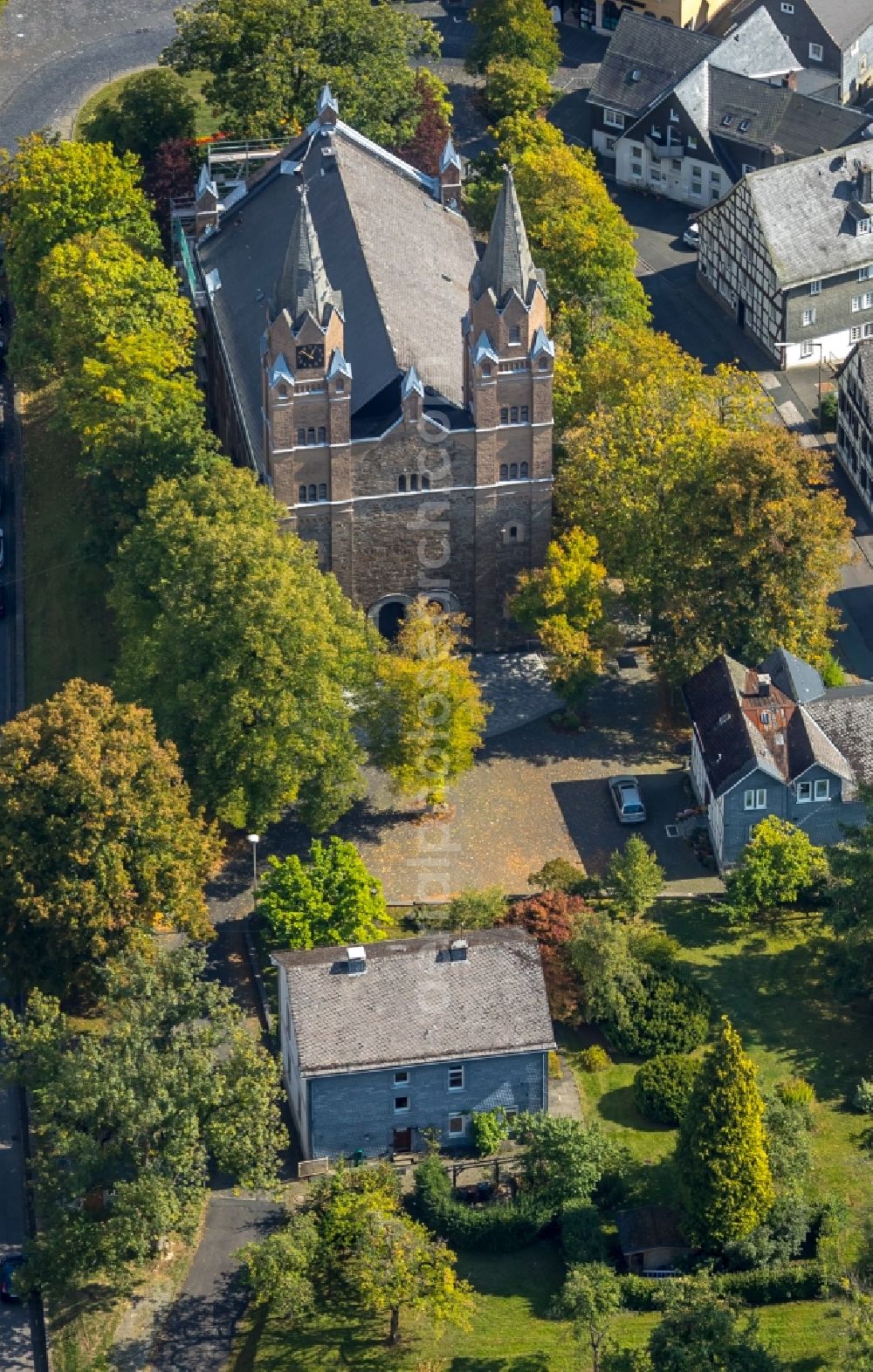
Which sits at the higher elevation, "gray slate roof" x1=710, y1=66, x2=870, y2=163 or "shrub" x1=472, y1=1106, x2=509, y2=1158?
"gray slate roof" x1=710, y1=66, x2=870, y2=163

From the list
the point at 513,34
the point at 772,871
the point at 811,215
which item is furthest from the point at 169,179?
the point at 772,871

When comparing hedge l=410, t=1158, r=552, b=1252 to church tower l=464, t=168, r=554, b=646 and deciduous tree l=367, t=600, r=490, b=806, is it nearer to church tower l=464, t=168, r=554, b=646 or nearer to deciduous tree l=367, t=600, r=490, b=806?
deciduous tree l=367, t=600, r=490, b=806

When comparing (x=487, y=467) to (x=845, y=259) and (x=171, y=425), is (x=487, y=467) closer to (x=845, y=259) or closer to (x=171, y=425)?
(x=171, y=425)

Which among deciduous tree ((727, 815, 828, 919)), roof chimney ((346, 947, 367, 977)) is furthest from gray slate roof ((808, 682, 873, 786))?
roof chimney ((346, 947, 367, 977))

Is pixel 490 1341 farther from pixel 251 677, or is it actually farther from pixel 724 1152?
pixel 251 677

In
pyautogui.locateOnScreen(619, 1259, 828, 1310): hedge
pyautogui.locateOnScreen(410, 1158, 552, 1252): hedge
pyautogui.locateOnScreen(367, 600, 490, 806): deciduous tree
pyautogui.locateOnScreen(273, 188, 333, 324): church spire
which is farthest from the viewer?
pyautogui.locateOnScreen(273, 188, 333, 324): church spire

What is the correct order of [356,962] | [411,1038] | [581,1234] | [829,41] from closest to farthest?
[581,1234] → [411,1038] → [356,962] → [829,41]
